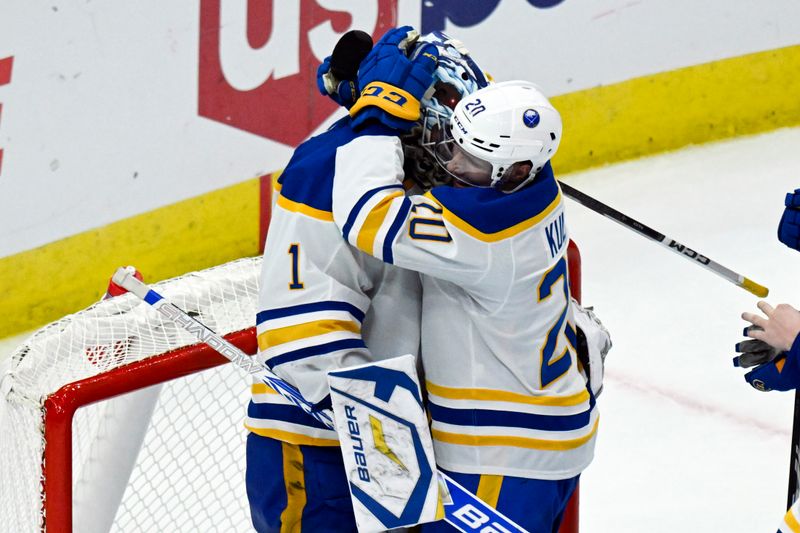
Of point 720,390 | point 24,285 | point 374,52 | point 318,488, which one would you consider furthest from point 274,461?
point 24,285

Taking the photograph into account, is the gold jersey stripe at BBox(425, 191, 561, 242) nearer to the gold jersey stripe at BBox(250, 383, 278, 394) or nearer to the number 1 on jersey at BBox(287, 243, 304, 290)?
the number 1 on jersey at BBox(287, 243, 304, 290)

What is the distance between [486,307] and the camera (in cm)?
188

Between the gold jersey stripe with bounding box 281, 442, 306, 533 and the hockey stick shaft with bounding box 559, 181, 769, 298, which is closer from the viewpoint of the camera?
the gold jersey stripe with bounding box 281, 442, 306, 533

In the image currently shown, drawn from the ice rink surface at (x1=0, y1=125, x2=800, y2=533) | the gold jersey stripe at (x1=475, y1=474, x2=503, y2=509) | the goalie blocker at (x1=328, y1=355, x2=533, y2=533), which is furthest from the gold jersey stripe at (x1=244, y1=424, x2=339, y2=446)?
the ice rink surface at (x1=0, y1=125, x2=800, y2=533)

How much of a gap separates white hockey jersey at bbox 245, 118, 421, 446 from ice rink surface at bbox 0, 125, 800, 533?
44.1 inches

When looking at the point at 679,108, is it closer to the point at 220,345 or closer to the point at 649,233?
the point at 649,233

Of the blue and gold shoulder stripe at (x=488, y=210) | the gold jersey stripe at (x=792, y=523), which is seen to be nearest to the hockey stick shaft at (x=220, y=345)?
the blue and gold shoulder stripe at (x=488, y=210)

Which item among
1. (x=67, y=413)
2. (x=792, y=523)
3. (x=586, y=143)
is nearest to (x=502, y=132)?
(x=792, y=523)

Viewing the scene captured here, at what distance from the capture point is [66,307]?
12.1ft

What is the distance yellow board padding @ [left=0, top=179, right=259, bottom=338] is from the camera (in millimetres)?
3627

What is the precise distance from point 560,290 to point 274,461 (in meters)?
0.49

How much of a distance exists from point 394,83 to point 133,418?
31.4 inches

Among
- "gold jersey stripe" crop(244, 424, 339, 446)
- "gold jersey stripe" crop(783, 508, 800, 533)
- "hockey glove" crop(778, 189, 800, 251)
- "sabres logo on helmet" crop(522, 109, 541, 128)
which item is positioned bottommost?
"gold jersey stripe" crop(244, 424, 339, 446)

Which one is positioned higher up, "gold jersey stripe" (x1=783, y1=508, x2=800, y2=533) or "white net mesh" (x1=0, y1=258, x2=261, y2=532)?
"gold jersey stripe" (x1=783, y1=508, x2=800, y2=533)
